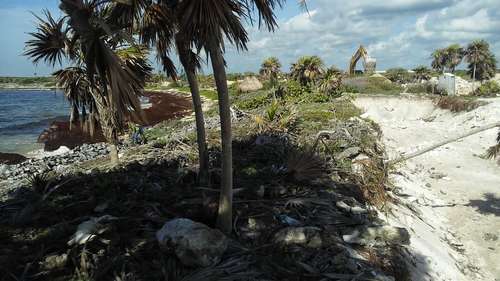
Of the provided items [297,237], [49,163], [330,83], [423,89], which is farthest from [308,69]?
[297,237]

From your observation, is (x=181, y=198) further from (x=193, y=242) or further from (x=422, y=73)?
(x=422, y=73)

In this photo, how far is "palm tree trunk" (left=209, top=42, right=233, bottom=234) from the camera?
529 centimetres

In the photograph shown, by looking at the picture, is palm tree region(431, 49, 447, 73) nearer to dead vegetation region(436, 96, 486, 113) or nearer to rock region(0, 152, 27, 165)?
dead vegetation region(436, 96, 486, 113)

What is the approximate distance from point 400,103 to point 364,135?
61.3 feet

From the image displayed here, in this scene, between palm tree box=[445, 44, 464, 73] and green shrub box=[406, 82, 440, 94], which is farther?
palm tree box=[445, 44, 464, 73]

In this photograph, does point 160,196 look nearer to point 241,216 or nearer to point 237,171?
point 241,216

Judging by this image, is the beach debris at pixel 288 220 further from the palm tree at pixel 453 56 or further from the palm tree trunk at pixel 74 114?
the palm tree at pixel 453 56

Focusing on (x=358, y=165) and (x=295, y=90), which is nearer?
(x=358, y=165)

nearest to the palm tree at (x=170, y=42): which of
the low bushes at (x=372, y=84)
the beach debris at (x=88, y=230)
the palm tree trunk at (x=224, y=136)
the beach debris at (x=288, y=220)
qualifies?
the palm tree trunk at (x=224, y=136)

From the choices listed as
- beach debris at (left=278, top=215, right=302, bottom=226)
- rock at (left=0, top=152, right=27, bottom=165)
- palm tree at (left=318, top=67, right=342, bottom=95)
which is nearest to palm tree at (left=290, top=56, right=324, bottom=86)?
palm tree at (left=318, top=67, right=342, bottom=95)

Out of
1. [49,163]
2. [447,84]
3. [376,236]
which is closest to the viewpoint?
[376,236]

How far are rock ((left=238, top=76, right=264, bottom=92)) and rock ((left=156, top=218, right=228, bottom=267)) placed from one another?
49.0 meters

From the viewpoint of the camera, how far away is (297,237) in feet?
20.7

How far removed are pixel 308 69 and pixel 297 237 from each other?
32.7 m
